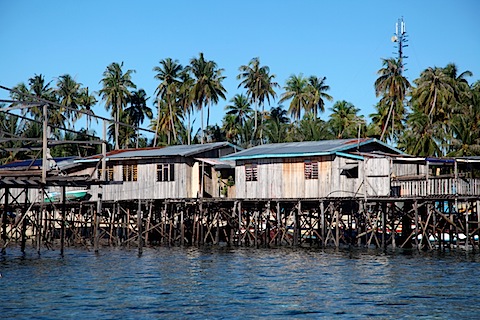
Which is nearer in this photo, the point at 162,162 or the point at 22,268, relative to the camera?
the point at 22,268

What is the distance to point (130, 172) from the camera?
51.4 metres

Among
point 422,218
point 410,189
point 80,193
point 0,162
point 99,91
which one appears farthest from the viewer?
point 99,91

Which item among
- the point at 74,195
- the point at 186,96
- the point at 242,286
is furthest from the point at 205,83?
the point at 242,286

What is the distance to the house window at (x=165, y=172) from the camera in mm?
50344

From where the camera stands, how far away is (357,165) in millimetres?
43125

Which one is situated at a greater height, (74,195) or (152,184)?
(152,184)

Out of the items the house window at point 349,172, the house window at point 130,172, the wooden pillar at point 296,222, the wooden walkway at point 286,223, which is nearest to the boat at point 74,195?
the wooden walkway at point 286,223

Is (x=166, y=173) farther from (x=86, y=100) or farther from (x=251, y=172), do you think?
(x=86, y=100)

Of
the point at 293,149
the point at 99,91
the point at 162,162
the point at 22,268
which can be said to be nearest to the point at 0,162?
the point at 99,91

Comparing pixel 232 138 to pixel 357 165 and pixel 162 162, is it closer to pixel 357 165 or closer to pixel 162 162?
pixel 162 162

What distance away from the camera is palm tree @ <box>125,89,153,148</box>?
86.1 m

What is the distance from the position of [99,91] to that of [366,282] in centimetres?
6026

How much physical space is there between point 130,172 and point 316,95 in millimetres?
35171

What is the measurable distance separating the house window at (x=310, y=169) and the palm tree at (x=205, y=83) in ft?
112
